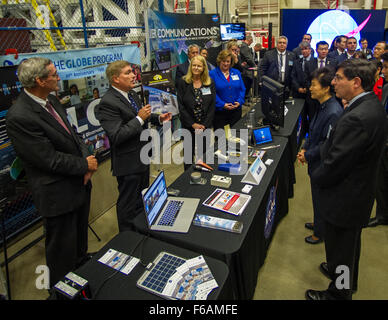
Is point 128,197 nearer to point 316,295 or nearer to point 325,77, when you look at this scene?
point 316,295

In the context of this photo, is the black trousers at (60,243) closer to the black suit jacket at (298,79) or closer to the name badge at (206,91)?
the name badge at (206,91)

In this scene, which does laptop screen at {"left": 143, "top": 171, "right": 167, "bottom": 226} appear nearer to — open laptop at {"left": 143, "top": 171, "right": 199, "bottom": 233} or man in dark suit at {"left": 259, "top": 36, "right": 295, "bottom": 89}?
open laptop at {"left": 143, "top": 171, "right": 199, "bottom": 233}

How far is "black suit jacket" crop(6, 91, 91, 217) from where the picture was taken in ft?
5.66

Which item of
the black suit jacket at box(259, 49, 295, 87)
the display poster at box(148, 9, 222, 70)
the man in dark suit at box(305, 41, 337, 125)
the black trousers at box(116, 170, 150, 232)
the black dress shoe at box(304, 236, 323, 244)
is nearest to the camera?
the black trousers at box(116, 170, 150, 232)

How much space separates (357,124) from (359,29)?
9418 mm

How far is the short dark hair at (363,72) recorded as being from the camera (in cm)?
162

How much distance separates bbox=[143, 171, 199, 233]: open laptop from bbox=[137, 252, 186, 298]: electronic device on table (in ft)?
0.77

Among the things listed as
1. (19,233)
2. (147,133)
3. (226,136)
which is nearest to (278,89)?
(226,136)

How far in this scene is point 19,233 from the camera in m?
2.87

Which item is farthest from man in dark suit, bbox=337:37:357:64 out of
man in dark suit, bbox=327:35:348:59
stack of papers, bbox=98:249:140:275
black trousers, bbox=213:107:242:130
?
stack of papers, bbox=98:249:140:275

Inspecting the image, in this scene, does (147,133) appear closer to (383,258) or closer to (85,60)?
(85,60)

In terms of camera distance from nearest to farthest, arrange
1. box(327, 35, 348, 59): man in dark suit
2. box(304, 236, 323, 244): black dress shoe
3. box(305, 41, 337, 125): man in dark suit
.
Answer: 1. box(304, 236, 323, 244): black dress shoe
2. box(305, 41, 337, 125): man in dark suit
3. box(327, 35, 348, 59): man in dark suit

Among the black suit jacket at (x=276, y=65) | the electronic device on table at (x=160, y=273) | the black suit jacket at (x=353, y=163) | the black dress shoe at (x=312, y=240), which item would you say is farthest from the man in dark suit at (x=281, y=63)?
the electronic device on table at (x=160, y=273)

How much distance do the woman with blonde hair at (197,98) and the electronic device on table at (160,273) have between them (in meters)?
2.08
